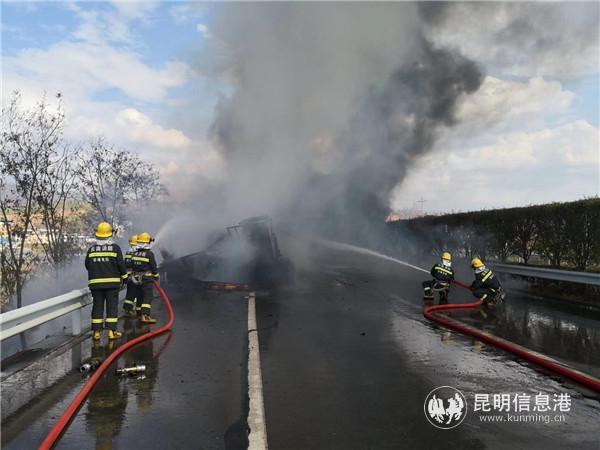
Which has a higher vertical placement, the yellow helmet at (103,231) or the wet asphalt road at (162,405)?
the yellow helmet at (103,231)

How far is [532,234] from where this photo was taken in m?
12.2

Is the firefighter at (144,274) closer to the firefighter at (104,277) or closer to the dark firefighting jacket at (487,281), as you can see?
the firefighter at (104,277)

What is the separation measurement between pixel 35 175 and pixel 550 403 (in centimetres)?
1324

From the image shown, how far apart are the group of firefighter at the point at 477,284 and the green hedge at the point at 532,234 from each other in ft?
8.07

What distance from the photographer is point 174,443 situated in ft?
10.7

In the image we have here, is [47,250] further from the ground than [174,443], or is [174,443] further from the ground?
[47,250]

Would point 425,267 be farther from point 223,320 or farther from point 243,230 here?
point 223,320

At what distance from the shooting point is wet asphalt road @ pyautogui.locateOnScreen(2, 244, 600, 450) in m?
3.34

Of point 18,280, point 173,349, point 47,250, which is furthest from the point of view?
point 47,250

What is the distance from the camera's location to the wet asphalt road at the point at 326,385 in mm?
3338

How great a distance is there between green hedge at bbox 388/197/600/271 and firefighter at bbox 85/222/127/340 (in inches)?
379

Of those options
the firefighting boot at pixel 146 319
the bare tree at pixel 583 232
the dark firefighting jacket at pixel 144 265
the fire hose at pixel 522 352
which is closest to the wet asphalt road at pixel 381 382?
the fire hose at pixel 522 352

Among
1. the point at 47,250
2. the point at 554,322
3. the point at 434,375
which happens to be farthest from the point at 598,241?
the point at 47,250

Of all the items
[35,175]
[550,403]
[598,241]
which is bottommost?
[550,403]
